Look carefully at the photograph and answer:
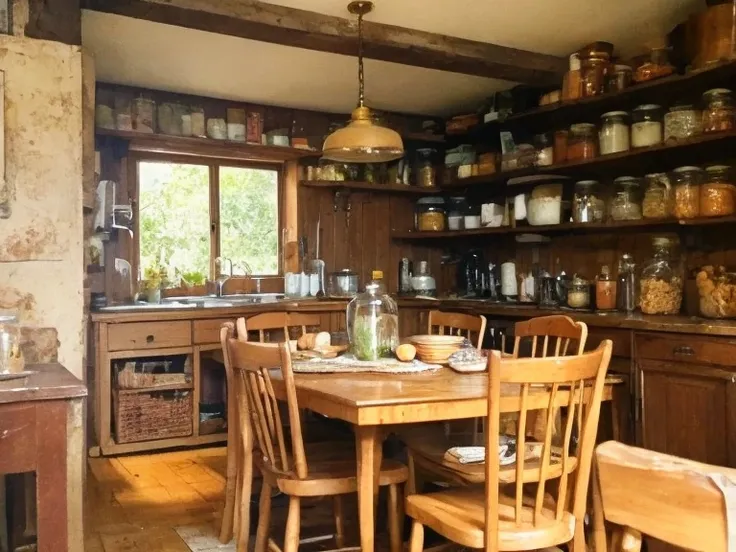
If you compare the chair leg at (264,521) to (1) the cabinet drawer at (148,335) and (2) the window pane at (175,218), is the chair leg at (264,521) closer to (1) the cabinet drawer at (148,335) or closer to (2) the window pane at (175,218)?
(1) the cabinet drawer at (148,335)

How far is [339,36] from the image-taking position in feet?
11.0

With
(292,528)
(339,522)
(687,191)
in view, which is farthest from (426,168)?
(292,528)

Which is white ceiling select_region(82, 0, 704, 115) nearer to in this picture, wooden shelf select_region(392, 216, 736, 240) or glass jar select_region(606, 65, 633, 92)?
glass jar select_region(606, 65, 633, 92)

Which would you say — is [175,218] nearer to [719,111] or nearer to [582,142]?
[582,142]

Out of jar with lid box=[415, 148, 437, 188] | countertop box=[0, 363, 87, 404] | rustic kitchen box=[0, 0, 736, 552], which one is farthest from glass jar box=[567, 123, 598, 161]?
countertop box=[0, 363, 87, 404]

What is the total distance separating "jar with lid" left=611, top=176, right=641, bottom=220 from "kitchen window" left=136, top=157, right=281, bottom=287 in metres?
2.49

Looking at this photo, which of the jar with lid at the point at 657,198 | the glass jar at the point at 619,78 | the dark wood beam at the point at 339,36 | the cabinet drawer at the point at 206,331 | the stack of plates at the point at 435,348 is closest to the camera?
the stack of plates at the point at 435,348

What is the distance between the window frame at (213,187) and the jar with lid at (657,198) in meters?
2.63

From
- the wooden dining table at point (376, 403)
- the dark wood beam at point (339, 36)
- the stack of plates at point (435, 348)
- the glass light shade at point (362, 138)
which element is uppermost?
the dark wood beam at point (339, 36)

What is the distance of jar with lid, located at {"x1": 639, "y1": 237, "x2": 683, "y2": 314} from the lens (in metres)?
3.31

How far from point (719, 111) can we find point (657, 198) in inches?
20.8

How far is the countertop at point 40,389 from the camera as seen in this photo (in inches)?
64.2

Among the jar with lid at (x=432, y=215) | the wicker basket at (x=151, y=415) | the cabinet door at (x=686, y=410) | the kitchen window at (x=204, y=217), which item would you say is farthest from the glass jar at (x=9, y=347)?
the jar with lid at (x=432, y=215)

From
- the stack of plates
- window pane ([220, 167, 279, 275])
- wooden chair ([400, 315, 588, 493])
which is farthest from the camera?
window pane ([220, 167, 279, 275])
